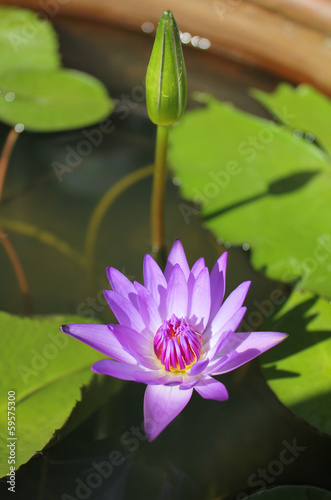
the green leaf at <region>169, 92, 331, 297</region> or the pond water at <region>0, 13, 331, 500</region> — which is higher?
the green leaf at <region>169, 92, 331, 297</region>

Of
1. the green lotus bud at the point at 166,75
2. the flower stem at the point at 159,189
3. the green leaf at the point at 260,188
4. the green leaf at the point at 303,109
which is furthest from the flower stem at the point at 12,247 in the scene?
the green leaf at the point at 303,109

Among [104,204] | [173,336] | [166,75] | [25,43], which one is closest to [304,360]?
[173,336]

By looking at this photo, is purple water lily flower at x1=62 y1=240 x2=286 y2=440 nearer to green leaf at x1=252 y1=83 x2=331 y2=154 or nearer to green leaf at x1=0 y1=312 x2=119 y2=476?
green leaf at x1=0 y1=312 x2=119 y2=476

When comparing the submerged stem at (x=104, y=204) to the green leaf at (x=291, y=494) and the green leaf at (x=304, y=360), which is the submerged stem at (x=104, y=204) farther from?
the green leaf at (x=291, y=494)

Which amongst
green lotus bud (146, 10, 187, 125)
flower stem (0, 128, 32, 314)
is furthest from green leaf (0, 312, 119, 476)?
green lotus bud (146, 10, 187, 125)

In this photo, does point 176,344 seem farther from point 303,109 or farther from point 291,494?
point 303,109

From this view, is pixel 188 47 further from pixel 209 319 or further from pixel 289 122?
pixel 209 319
